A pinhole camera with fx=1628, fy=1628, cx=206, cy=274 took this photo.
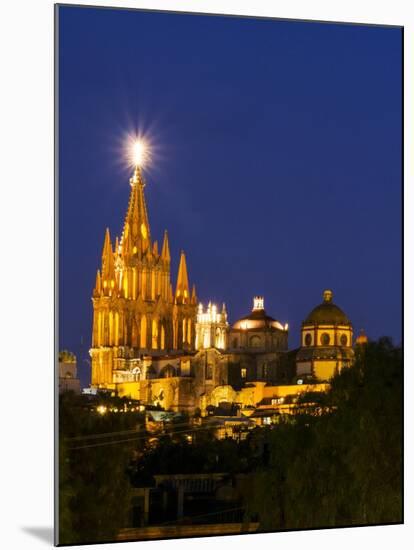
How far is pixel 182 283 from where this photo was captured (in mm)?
10180

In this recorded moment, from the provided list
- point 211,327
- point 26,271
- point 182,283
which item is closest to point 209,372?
point 211,327

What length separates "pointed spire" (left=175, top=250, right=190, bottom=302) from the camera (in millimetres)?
10164

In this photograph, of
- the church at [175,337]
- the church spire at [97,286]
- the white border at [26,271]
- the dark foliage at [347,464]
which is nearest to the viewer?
the white border at [26,271]

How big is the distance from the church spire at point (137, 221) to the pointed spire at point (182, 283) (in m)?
0.25

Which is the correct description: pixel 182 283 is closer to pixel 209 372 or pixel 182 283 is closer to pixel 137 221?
pixel 137 221

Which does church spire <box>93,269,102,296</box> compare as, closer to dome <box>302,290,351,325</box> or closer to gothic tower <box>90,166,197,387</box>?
gothic tower <box>90,166,197,387</box>

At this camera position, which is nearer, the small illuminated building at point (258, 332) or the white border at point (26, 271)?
the white border at point (26, 271)

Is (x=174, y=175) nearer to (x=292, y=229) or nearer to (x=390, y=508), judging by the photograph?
(x=292, y=229)

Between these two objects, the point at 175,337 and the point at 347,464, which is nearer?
the point at 175,337

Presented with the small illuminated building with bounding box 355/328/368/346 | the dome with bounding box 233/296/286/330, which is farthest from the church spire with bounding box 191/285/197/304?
the small illuminated building with bounding box 355/328/368/346

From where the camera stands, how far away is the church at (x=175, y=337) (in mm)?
10062

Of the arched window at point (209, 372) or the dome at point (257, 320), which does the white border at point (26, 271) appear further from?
the dome at point (257, 320)

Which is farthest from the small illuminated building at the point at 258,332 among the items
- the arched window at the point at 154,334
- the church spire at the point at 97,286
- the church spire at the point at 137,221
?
the church spire at the point at 97,286

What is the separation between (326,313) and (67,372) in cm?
170
